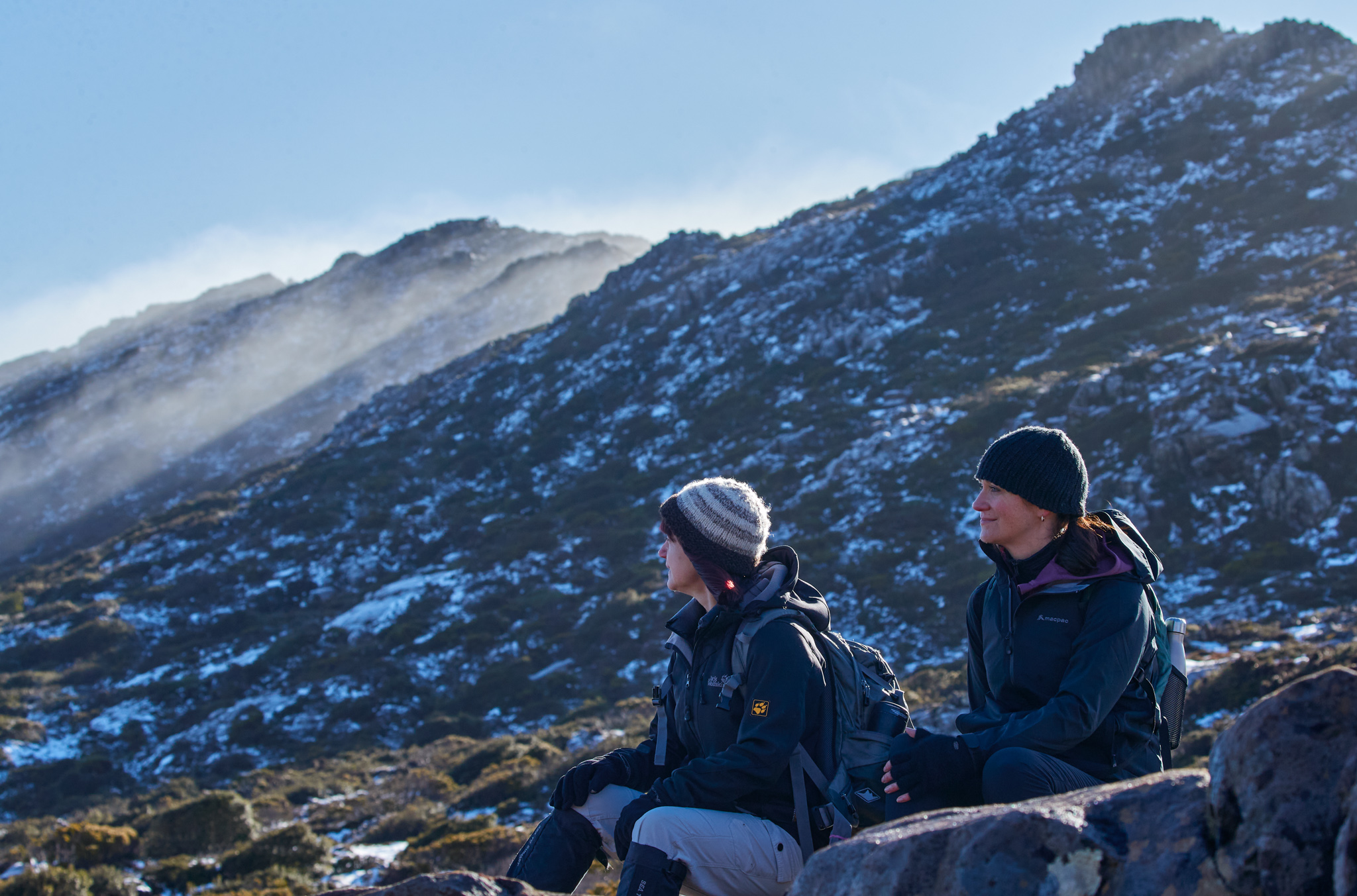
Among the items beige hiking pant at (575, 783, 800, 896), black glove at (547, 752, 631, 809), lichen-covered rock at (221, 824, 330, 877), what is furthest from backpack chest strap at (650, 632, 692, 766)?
lichen-covered rock at (221, 824, 330, 877)

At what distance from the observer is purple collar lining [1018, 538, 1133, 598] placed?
296 cm

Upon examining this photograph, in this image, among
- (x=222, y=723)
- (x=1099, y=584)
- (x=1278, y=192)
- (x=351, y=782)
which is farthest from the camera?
(x=1278, y=192)

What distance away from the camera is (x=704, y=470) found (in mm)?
24453

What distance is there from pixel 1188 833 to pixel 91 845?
11491 mm

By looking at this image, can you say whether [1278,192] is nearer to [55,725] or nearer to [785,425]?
[785,425]

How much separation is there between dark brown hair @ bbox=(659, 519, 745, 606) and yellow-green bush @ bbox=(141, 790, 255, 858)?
8873 mm

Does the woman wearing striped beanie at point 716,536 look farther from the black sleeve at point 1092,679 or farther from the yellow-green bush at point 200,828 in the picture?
the yellow-green bush at point 200,828

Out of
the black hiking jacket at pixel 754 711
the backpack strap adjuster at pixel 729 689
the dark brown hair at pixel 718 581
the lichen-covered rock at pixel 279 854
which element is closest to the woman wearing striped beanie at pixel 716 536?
the dark brown hair at pixel 718 581

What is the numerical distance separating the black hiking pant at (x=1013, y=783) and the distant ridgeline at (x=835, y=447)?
35.0 feet

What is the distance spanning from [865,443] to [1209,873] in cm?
2007

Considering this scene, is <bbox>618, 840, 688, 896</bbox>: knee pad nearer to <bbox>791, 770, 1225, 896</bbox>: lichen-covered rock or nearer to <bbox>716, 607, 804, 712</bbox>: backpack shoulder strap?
<bbox>716, 607, 804, 712</bbox>: backpack shoulder strap

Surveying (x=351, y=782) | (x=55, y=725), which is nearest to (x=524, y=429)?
(x=55, y=725)

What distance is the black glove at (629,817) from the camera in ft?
10.3

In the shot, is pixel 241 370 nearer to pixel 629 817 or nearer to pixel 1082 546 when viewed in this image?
pixel 629 817
